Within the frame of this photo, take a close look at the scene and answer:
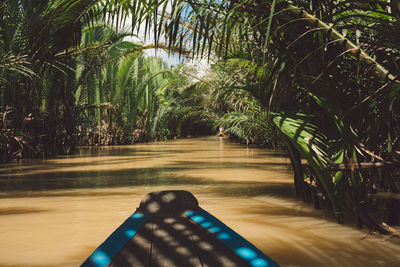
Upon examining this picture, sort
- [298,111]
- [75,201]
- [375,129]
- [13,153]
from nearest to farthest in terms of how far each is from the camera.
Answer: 1. [375,129]
2. [298,111]
3. [75,201]
4. [13,153]

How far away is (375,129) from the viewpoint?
2.63 m

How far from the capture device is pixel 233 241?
164cm

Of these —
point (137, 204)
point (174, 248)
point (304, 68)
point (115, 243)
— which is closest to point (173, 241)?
point (174, 248)

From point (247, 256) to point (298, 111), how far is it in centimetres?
198

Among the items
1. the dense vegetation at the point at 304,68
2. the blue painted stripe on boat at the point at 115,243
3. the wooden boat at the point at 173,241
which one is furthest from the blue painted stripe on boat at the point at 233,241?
the dense vegetation at the point at 304,68

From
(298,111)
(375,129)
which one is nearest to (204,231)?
(375,129)

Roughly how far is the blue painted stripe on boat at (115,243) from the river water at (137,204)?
91cm

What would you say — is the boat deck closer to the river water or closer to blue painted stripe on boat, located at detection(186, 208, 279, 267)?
blue painted stripe on boat, located at detection(186, 208, 279, 267)

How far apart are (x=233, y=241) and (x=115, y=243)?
46cm

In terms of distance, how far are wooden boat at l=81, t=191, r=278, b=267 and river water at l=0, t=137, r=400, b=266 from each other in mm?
904

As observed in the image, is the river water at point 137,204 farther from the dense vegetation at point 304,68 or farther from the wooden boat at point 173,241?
the wooden boat at point 173,241

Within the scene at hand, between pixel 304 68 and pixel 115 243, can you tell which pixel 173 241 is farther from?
pixel 304 68

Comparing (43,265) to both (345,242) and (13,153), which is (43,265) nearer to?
(345,242)

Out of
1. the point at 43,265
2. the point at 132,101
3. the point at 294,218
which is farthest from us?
the point at 132,101
